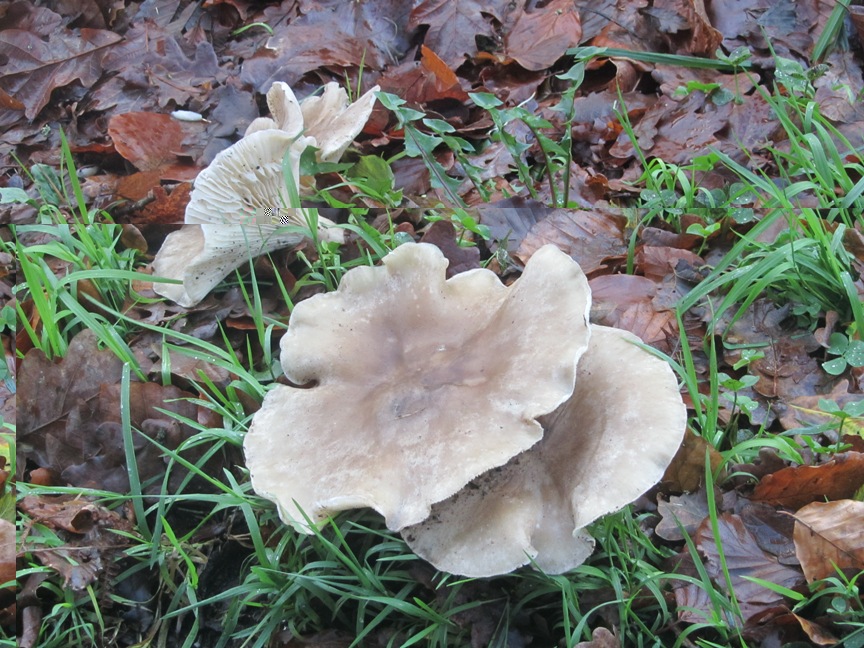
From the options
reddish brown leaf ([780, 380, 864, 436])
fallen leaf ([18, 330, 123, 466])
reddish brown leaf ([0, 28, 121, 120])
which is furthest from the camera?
reddish brown leaf ([0, 28, 121, 120])

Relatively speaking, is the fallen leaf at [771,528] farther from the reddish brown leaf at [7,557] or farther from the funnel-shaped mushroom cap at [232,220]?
the reddish brown leaf at [7,557]

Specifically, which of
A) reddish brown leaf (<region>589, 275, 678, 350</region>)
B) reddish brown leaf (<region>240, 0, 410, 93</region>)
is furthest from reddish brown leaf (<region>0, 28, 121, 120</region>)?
reddish brown leaf (<region>589, 275, 678, 350</region>)

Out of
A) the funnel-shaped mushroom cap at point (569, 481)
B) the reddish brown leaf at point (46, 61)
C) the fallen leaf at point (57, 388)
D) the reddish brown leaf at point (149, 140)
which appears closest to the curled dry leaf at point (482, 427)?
the funnel-shaped mushroom cap at point (569, 481)

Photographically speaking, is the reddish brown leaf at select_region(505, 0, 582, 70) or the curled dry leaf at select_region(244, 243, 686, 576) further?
the reddish brown leaf at select_region(505, 0, 582, 70)

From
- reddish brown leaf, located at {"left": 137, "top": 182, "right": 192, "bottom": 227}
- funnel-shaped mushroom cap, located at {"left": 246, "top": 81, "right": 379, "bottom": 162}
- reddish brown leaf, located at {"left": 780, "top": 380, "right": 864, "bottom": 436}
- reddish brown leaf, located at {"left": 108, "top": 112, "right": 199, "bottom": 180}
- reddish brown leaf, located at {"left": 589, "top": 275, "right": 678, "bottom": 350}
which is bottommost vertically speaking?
reddish brown leaf, located at {"left": 780, "top": 380, "right": 864, "bottom": 436}

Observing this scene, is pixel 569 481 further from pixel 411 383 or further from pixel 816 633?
pixel 816 633

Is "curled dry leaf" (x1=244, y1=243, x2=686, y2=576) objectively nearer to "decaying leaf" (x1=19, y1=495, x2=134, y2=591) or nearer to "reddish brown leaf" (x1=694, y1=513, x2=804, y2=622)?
"reddish brown leaf" (x1=694, y1=513, x2=804, y2=622)

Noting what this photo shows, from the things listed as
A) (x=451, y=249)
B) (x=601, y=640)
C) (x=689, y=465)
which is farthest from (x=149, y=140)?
(x=601, y=640)
